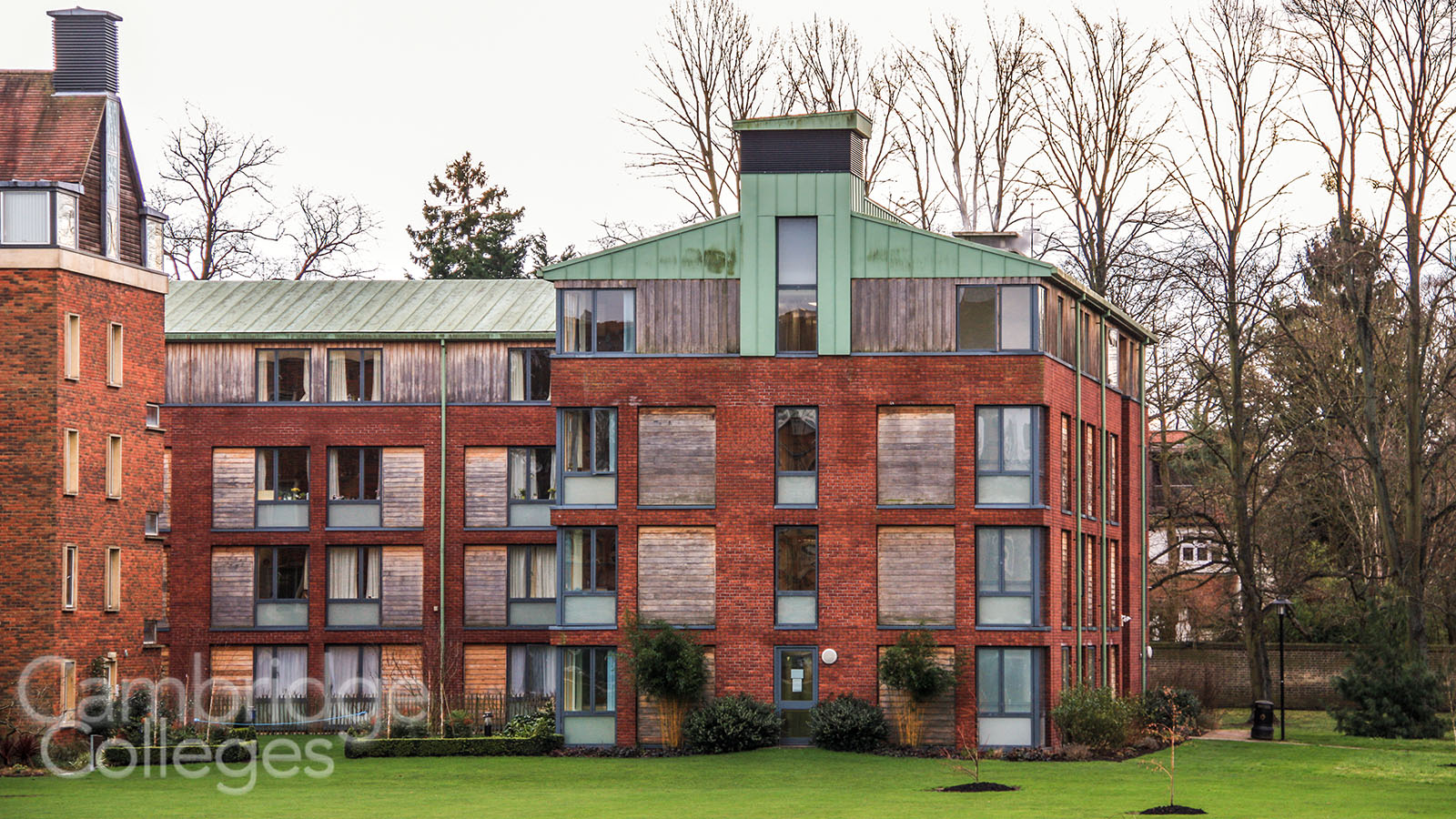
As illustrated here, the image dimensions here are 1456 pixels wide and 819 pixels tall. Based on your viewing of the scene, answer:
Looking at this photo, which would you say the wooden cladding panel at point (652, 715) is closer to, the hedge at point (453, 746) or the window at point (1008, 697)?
the hedge at point (453, 746)

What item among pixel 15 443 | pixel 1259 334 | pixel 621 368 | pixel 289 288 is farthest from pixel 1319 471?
pixel 15 443

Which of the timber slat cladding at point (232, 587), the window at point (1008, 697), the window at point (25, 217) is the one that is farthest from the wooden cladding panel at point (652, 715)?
the window at point (25, 217)

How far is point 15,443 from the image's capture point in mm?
41688

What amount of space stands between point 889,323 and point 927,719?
8.83m

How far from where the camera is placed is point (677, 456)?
44.0m

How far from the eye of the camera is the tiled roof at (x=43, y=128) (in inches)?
1706

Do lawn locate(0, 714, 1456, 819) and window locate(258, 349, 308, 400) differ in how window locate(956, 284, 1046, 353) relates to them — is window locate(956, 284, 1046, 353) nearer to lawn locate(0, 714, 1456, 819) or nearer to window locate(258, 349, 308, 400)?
lawn locate(0, 714, 1456, 819)

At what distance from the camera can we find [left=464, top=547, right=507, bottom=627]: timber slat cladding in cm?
5159

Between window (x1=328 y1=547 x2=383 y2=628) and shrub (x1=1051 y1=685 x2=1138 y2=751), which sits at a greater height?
window (x1=328 y1=547 x2=383 y2=628)

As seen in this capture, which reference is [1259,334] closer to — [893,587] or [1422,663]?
[1422,663]

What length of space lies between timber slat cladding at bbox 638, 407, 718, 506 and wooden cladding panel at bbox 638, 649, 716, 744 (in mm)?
3575

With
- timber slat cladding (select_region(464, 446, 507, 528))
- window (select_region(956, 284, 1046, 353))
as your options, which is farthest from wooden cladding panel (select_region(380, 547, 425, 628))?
window (select_region(956, 284, 1046, 353))

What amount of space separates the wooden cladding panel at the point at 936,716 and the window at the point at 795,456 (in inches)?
183

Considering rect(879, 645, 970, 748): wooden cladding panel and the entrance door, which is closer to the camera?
rect(879, 645, 970, 748): wooden cladding panel
